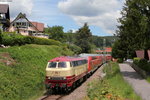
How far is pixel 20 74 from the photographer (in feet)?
67.4

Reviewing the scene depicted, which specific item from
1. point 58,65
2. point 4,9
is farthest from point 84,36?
point 58,65

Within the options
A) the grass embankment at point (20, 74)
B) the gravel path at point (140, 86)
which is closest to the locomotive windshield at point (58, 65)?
the grass embankment at point (20, 74)

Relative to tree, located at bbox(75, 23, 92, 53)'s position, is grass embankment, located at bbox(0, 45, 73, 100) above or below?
below

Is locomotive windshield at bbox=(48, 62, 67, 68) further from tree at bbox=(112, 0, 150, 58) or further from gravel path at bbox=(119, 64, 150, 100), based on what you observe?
tree at bbox=(112, 0, 150, 58)

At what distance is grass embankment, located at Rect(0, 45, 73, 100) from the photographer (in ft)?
56.5

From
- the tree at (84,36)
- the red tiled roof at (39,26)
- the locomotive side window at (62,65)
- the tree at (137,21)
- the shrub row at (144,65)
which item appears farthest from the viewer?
the tree at (84,36)

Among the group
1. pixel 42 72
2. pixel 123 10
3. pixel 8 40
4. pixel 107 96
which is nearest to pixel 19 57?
pixel 42 72

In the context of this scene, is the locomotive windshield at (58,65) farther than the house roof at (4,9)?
No

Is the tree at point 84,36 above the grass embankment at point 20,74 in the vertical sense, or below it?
above

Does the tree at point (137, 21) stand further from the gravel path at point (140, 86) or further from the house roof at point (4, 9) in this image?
the house roof at point (4, 9)

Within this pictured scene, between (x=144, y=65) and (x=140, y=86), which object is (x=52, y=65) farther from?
(x=144, y=65)

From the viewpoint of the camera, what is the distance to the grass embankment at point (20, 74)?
56.5 ft

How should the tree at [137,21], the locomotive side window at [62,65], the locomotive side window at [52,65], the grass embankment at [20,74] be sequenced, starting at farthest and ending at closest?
the tree at [137,21] < the locomotive side window at [52,65] < the locomotive side window at [62,65] < the grass embankment at [20,74]

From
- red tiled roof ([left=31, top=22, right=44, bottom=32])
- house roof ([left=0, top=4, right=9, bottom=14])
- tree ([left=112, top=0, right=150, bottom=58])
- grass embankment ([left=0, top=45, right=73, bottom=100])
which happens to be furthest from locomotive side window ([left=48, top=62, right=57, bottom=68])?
red tiled roof ([left=31, top=22, right=44, bottom=32])
